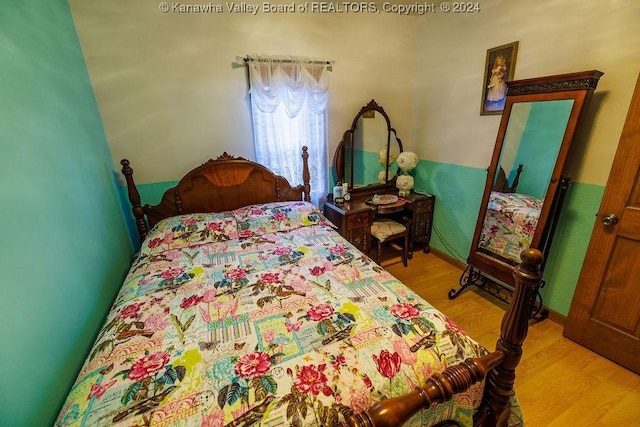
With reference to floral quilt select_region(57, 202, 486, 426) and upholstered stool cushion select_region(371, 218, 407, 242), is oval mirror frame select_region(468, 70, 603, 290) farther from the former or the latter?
floral quilt select_region(57, 202, 486, 426)

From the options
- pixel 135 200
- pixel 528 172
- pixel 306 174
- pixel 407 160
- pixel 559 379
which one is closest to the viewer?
pixel 559 379

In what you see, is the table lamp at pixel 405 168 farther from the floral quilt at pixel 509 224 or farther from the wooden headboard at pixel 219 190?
the wooden headboard at pixel 219 190

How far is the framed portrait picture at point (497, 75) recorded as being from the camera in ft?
6.69

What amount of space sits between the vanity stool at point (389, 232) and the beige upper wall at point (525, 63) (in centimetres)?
82

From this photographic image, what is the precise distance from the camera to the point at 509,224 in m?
2.04

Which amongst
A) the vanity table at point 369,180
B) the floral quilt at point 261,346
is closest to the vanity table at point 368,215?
the vanity table at point 369,180

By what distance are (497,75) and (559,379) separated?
2.19 metres

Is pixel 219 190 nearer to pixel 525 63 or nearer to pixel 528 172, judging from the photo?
pixel 528 172

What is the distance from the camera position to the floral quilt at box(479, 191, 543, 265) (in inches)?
74.5

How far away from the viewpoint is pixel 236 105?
2.23 metres

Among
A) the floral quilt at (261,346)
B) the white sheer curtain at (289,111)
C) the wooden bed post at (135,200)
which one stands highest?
the white sheer curtain at (289,111)

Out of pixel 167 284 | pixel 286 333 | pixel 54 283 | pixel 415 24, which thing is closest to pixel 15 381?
pixel 54 283

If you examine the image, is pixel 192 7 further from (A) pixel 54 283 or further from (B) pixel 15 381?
(B) pixel 15 381

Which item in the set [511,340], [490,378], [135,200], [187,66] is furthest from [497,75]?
[135,200]
